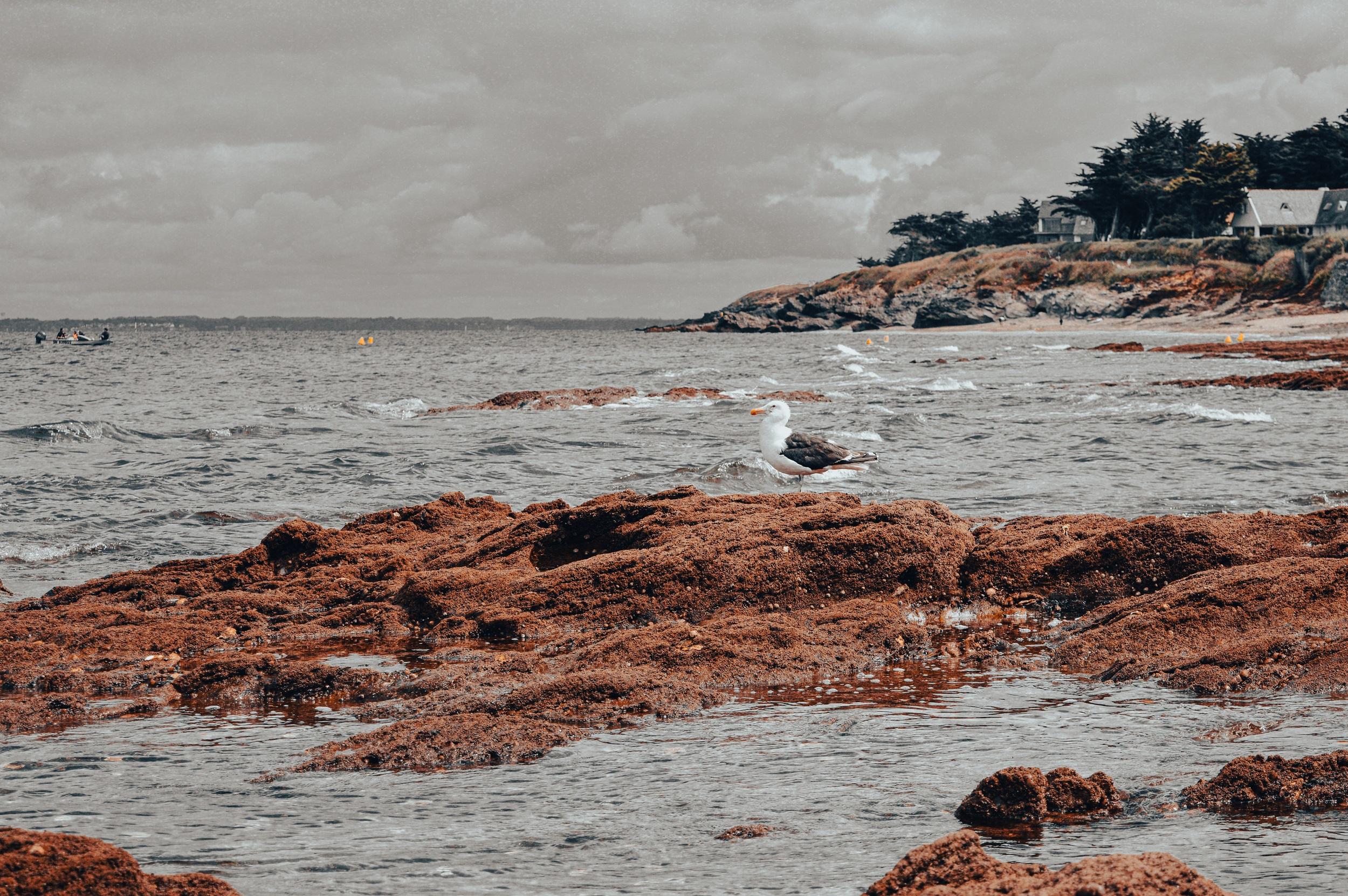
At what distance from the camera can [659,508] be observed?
10148 mm

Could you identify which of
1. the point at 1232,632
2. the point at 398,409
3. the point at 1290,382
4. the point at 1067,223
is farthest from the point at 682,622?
the point at 1067,223

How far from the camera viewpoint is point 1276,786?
4.23 meters

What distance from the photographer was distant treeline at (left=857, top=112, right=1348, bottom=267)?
10729cm

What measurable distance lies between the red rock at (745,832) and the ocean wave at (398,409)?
27.6 meters

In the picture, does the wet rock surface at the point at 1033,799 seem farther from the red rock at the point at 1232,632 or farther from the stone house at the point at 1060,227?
the stone house at the point at 1060,227

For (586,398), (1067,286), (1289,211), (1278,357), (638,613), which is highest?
(1289,211)

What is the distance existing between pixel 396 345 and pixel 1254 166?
87.6 meters

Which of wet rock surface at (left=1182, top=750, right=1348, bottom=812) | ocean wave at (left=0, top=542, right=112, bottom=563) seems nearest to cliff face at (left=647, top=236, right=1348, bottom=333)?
ocean wave at (left=0, top=542, right=112, bottom=563)

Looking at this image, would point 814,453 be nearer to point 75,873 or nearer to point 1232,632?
point 1232,632

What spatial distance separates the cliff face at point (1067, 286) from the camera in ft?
322

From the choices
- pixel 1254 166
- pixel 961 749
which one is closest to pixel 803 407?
pixel 961 749

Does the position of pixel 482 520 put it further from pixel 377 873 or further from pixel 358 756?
pixel 377 873

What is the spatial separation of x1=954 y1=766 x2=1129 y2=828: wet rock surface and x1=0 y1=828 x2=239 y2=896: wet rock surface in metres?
2.63

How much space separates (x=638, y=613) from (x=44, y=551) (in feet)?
26.1
